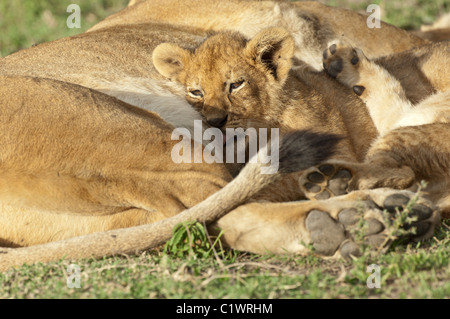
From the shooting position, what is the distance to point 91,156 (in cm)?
301

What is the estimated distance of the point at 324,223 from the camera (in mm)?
2861

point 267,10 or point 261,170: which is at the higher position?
point 267,10

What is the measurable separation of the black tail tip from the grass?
0.39m

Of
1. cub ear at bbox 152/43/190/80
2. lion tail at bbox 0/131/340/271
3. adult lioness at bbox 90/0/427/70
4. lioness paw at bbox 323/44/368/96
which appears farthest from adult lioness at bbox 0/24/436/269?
adult lioness at bbox 90/0/427/70

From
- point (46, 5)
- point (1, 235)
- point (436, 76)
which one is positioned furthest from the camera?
point (46, 5)

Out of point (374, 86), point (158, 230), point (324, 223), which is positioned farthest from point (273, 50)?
point (158, 230)

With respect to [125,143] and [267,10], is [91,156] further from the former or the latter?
[267,10]

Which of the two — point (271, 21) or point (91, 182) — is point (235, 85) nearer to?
point (91, 182)

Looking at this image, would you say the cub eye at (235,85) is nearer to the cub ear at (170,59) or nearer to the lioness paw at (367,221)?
the cub ear at (170,59)

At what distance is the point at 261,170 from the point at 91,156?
2.44 ft

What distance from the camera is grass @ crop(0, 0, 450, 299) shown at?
2.47 m

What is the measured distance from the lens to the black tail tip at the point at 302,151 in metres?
2.91

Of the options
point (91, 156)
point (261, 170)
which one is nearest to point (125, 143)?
point (91, 156)

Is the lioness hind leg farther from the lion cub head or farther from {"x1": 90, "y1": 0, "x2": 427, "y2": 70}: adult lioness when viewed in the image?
{"x1": 90, "y1": 0, "x2": 427, "y2": 70}: adult lioness
